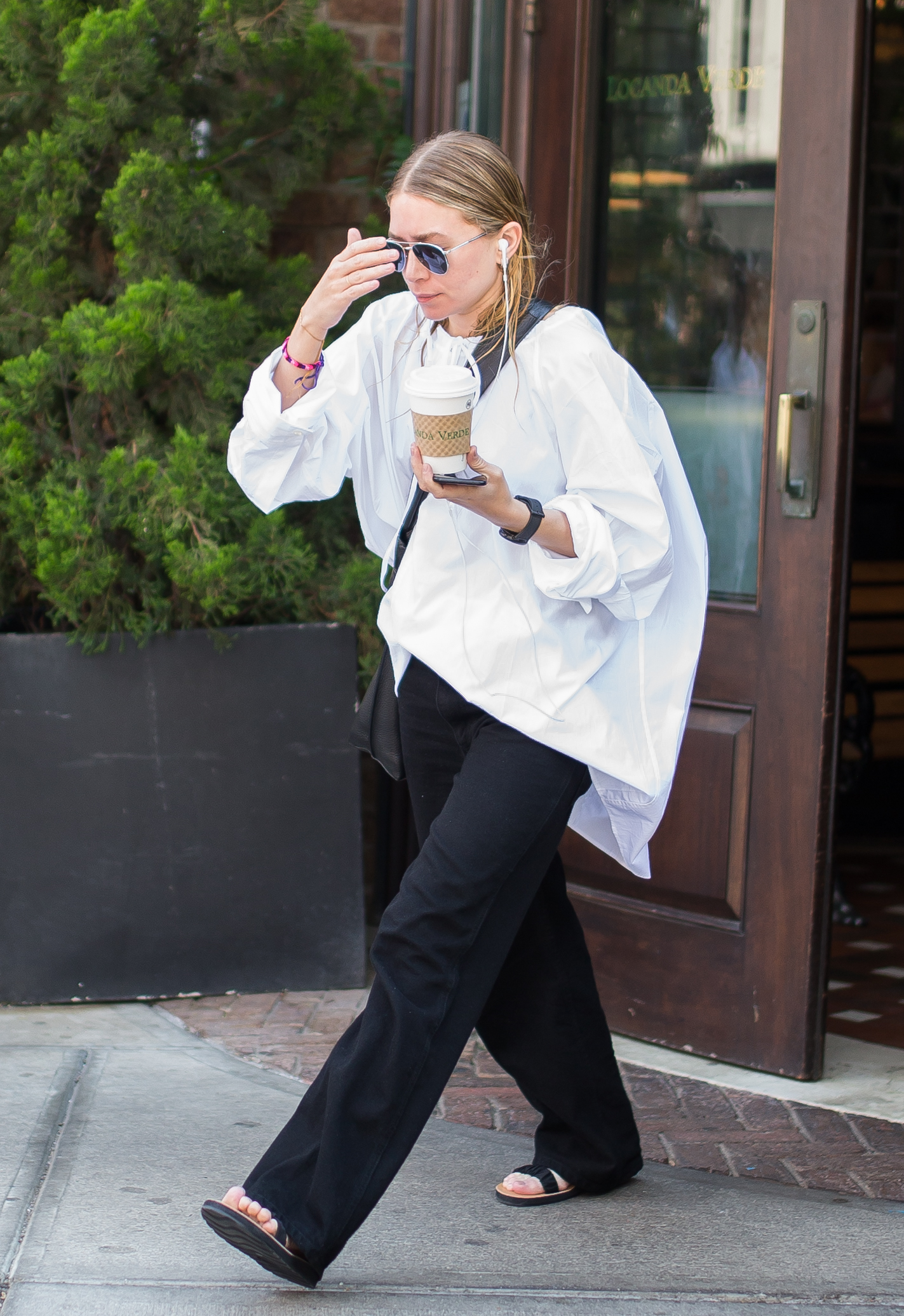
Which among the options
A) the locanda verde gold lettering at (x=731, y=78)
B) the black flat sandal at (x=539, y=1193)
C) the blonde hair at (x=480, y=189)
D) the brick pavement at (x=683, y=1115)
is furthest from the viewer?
the locanda verde gold lettering at (x=731, y=78)

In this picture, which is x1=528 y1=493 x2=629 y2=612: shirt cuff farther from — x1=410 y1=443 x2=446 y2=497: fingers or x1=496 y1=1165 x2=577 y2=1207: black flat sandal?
x1=496 y1=1165 x2=577 y2=1207: black flat sandal

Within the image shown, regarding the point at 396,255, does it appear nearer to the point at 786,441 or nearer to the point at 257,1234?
the point at 786,441

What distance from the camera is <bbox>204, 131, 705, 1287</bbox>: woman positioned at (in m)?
2.22

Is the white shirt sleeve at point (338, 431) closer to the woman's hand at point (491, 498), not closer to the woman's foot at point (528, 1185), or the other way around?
the woman's hand at point (491, 498)

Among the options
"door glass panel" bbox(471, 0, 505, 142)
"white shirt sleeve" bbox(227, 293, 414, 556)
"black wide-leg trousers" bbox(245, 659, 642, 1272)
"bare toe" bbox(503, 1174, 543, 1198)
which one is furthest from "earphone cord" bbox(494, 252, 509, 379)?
"door glass panel" bbox(471, 0, 505, 142)

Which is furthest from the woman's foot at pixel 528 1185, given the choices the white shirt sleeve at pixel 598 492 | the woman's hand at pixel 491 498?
the woman's hand at pixel 491 498

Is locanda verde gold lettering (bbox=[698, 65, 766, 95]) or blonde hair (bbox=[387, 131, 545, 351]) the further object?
locanda verde gold lettering (bbox=[698, 65, 766, 95])

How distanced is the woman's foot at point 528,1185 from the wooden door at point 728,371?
33.5 inches

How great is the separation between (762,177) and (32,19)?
1.74m

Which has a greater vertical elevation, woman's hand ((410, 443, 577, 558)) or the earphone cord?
the earphone cord

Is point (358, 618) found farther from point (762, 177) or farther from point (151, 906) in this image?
point (762, 177)

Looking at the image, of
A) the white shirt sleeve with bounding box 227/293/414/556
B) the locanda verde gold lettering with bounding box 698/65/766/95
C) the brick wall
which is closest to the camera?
the white shirt sleeve with bounding box 227/293/414/556

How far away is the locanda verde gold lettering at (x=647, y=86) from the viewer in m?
3.60

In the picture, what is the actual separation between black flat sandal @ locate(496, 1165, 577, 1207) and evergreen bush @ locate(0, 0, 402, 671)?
1.48 m
